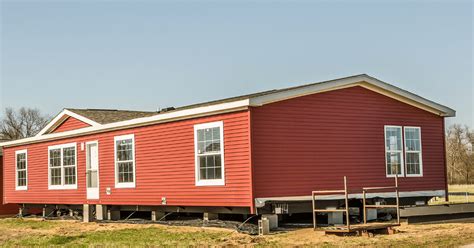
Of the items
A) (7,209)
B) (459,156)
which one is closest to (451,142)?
(459,156)

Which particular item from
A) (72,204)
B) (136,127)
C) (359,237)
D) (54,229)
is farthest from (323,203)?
(72,204)

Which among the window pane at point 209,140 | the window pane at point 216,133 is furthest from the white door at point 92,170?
the window pane at point 216,133

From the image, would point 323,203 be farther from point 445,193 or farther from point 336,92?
point 445,193

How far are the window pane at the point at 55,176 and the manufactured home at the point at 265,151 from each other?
90 centimetres

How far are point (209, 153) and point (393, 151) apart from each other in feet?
19.3

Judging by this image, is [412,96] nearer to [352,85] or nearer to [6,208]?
[352,85]

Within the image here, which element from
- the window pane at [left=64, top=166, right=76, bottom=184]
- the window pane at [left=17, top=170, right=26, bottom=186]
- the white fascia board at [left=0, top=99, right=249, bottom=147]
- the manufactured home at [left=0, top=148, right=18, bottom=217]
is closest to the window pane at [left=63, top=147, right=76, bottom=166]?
the window pane at [left=64, top=166, right=76, bottom=184]

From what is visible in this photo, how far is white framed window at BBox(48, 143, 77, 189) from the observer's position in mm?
25750

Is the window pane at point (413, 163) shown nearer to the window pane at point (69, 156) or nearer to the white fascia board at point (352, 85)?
the white fascia board at point (352, 85)

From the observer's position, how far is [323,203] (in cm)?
1922

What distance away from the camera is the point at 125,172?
75.0ft

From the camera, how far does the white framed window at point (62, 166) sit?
2575 centimetres

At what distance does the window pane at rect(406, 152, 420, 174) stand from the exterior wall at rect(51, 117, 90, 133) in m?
11.4

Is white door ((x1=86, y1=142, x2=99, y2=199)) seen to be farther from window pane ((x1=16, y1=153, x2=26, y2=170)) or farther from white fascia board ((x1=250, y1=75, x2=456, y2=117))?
white fascia board ((x1=250, y1=75, x2=456, y2=117))
